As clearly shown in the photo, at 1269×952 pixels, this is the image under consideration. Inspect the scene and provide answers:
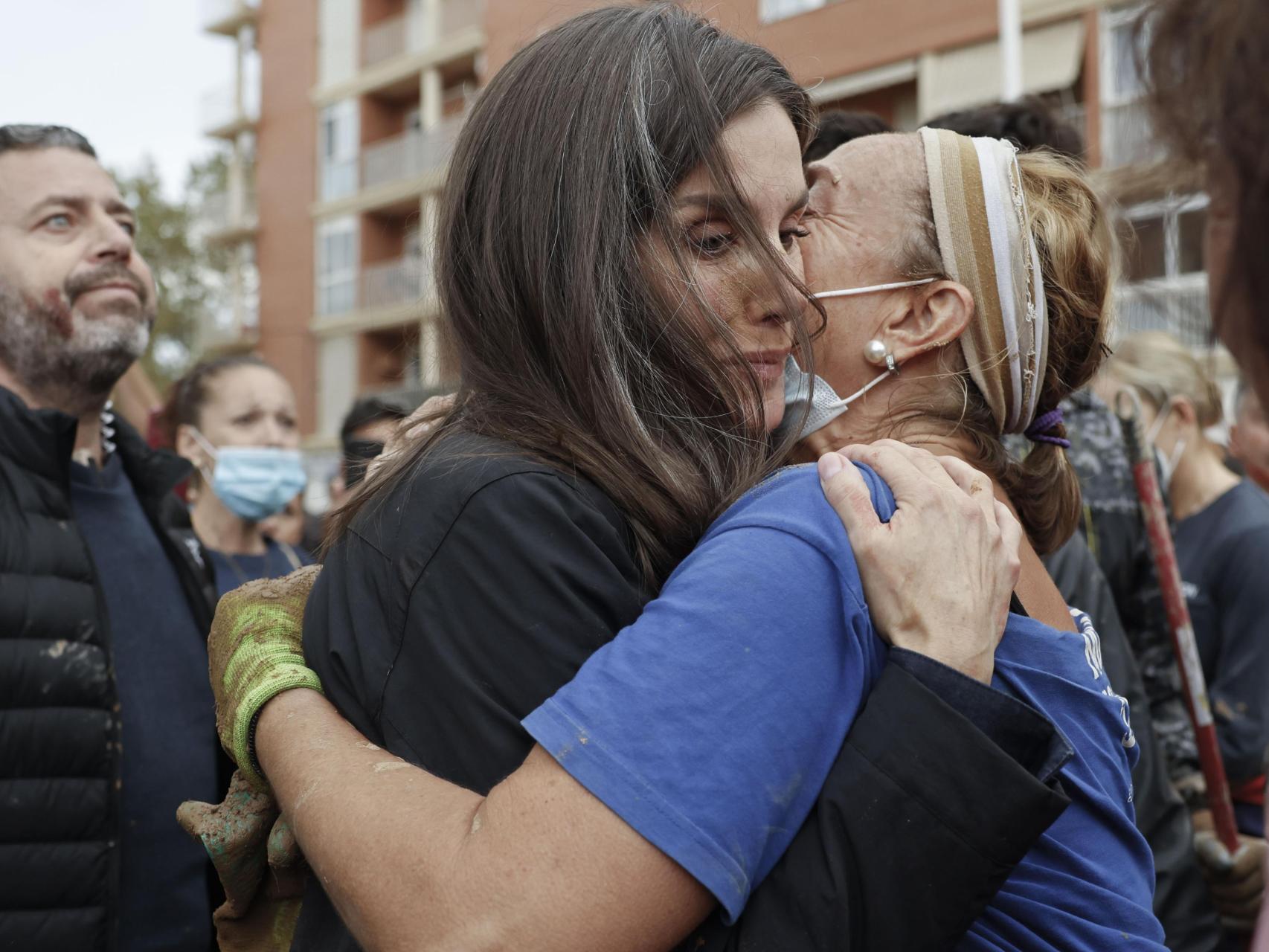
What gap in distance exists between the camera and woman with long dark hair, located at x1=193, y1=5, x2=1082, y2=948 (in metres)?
1.25

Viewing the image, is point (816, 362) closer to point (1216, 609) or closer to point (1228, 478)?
point (1216, 609)

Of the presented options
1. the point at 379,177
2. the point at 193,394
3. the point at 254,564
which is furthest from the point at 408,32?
the point at 254,564

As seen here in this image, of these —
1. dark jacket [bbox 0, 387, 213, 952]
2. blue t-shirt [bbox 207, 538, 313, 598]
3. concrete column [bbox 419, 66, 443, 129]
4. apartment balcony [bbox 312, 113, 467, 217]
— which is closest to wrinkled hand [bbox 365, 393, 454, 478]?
dark jacket [bbox 0, 387, 213, 952]

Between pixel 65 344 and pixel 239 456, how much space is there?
5.95 ft

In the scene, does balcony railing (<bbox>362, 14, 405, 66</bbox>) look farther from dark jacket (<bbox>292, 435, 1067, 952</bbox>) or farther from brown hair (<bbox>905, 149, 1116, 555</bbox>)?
dark jacket (<bbox>292, 435, 1067, 952</bbox>)

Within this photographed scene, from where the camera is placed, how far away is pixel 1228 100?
37.0 inches

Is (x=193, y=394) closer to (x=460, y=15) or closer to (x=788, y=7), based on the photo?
(x=788, y=7)

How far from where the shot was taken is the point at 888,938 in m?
1.31

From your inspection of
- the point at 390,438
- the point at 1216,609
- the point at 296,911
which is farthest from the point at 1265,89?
the point at 1216,609

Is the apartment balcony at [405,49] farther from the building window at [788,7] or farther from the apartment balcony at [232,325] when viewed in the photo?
the building window at [788,7]

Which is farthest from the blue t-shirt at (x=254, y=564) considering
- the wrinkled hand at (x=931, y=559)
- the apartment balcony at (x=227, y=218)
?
the apartment balcony at (x=227, y=218)

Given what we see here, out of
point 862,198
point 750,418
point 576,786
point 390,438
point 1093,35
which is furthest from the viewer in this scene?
point 1093,35

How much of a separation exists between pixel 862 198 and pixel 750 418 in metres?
0.56

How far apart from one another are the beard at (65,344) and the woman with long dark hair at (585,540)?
1.90 meters
